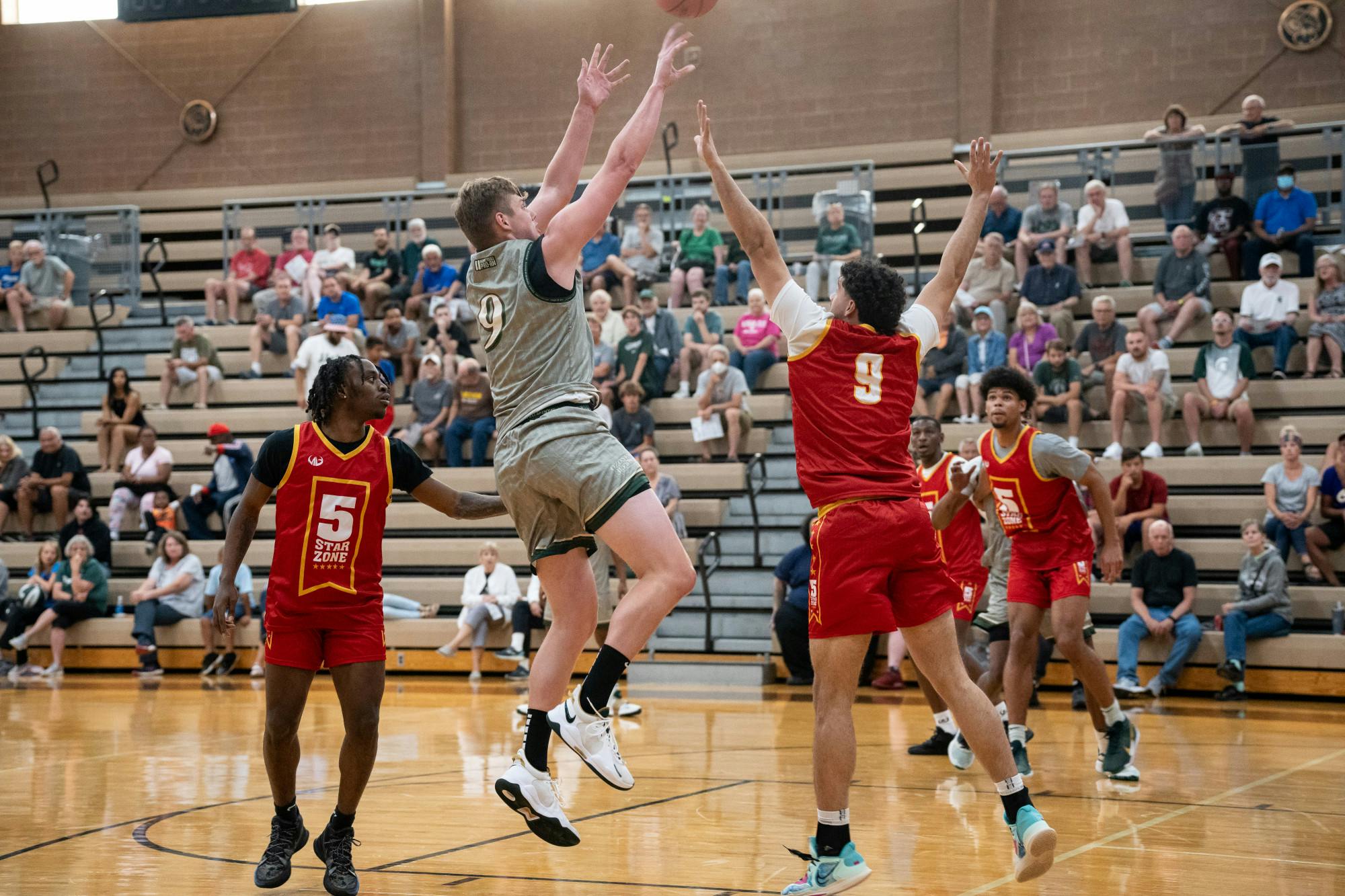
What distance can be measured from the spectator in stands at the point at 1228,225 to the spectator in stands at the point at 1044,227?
56.7 inches

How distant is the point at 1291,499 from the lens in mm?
12305

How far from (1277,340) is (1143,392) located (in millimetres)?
1673

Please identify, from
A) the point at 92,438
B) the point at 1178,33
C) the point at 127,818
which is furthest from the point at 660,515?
the point at 1178,33

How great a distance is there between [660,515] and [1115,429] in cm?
994

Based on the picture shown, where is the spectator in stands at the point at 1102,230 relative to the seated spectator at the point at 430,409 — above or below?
above

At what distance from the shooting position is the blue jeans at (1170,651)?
11648 millimetres

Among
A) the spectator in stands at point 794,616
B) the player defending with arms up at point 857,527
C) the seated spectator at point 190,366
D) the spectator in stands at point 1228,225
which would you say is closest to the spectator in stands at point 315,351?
the seated spectator at point 190,366

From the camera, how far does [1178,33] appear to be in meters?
18.8

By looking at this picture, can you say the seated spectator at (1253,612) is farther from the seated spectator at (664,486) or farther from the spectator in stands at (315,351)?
the spectator in stands at (315,351)

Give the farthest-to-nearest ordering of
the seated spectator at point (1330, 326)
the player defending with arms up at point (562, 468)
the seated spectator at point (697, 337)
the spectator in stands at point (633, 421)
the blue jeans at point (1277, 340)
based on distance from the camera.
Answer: the seated spectator at point (697, 337) < the spectator in stands at point (633, 421) < the blue jeans at point (1277, 340) < the seated spectator at point (1330, 326) < the player defending with arms up at point (562, 468)

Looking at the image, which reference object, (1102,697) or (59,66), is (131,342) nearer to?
(59,66)

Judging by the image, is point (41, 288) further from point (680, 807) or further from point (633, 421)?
point (680, 807)

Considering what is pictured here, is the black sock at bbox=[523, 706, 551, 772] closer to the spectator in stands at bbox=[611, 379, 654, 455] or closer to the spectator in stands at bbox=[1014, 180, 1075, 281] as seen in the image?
the spectator in stands at bbox=[611, 379, 654, 455]

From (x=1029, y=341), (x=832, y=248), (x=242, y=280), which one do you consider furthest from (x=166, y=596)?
(x=1029, y=341)
